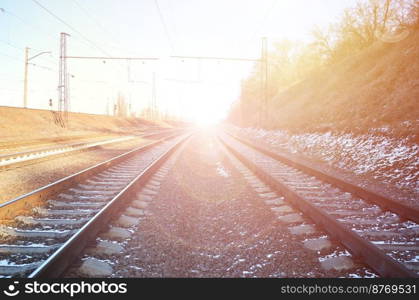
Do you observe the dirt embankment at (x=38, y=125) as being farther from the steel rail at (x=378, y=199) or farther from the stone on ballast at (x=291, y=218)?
the stone on ballast at (x=291, y=218)

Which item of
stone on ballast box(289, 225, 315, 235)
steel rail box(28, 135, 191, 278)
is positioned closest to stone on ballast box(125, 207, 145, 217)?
steel rail box(28, 135, 191, 278)

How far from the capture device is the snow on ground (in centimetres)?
716

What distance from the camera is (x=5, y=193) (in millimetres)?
5887

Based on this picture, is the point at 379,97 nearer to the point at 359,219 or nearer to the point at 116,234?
the point at 359,219

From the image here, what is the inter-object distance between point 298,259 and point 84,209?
3.49 metres

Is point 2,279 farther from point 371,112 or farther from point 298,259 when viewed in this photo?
point 371,112

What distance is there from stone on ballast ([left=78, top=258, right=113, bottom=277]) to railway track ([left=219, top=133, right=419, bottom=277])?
249 centimetres

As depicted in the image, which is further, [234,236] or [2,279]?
[234,236]

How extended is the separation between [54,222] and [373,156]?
873 cm

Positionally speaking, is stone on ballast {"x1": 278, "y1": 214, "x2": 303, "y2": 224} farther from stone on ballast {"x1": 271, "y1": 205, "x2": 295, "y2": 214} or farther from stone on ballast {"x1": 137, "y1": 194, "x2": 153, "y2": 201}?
stone on ballast {"x1": 137, "y1": 194, "x2": 153, "y2": 201}

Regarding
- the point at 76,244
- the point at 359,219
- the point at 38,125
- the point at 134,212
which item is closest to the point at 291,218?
the point at 359,219

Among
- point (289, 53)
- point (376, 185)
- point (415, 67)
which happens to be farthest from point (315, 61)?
point (376, 185)

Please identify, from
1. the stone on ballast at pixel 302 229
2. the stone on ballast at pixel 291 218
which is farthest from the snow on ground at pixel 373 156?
the stone on ballast at pixel 302 229

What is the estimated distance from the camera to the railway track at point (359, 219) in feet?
9.58
